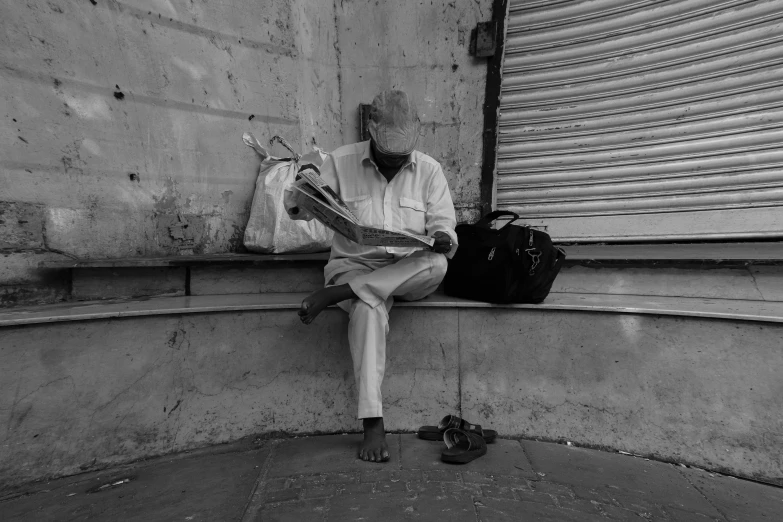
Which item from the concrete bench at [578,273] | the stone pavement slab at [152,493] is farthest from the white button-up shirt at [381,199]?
the stone pavement slab at [152,493]

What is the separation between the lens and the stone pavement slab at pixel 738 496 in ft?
5.85

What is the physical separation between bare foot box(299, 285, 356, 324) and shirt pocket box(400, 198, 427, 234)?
0.56 metres

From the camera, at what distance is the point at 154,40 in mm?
2918

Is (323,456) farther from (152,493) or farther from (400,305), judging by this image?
(400,305)

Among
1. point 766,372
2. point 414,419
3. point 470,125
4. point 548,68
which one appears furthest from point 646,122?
point 414,419

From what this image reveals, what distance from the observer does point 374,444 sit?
2.09m

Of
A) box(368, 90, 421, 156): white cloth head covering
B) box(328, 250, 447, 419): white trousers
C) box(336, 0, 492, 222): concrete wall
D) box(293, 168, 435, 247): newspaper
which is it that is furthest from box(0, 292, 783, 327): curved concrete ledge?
box(336, 0, 492, 222): concrete wall

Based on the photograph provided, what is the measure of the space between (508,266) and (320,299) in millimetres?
1172

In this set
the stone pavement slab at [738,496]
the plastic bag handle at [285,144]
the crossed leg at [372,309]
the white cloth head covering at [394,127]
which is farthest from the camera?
the plastic bag handle at [285,144]

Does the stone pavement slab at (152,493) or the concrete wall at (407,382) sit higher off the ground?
the concrete wall at (407,382)

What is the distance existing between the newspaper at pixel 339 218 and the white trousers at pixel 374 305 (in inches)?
11.3

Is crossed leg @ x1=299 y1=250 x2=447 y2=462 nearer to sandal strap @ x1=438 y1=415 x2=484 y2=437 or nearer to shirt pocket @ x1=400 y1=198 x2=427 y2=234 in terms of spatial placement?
shirt pocket @ x1=400 y1=198 x2=427 y2=234

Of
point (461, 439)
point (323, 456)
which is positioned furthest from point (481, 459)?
point (323, 456)

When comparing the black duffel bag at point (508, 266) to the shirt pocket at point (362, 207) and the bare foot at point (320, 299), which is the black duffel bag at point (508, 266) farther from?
the bare foot at point (320, 299)
